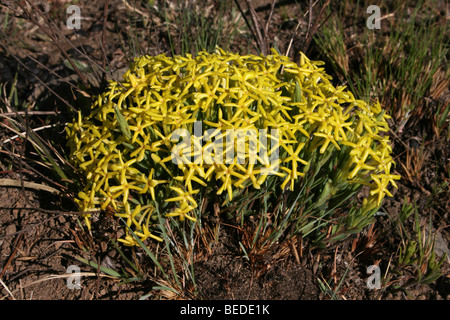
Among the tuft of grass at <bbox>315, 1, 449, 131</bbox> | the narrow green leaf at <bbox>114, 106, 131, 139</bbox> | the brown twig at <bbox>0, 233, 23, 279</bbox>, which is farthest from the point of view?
the tuft of grass at <bbox>315, 1, 449, 131</bbox>

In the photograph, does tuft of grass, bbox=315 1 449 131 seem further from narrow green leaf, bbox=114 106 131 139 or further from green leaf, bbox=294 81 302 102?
narrow green leaf, bbox=114 106 131 139

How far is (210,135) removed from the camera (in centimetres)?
215

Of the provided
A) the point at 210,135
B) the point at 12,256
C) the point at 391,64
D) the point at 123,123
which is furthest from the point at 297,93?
the point at 12,256

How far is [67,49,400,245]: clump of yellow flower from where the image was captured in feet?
7.15

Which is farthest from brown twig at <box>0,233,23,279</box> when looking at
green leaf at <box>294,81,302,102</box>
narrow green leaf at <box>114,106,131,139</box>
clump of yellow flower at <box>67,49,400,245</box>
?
green leaf at <box>294,81,302,102</box>

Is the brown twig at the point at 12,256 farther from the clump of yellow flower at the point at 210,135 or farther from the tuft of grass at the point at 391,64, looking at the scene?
the tuft of grass at the point at 391,64

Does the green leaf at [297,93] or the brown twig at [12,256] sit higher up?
the green leaf at [297,93]

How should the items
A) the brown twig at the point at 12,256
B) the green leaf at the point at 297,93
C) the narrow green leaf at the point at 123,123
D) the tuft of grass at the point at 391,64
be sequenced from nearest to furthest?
the narrow green leaf at the point at 123,123, the green leaf at the point at 297,93, the brown twig at the point at 12,256, the tuft of grass at the point at 391,64

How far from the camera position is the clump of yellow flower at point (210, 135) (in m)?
2.18

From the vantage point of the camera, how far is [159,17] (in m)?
4.54

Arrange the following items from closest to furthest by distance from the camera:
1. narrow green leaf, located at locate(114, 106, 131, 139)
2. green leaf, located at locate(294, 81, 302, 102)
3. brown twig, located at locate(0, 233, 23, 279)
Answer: narrow green leaf, located at locate(114, 106, 131, 139) → green leaf, located at locate(294, 81, 302, 102) → brown twig, located at locate(0, 233, 23, 279)

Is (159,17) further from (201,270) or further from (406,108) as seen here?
(201,270)

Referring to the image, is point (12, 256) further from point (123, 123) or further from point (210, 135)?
point (210, 135)

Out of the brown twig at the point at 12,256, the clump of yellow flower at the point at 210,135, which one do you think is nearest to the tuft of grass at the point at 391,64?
the clump of yellow flower at the point at 210,135
